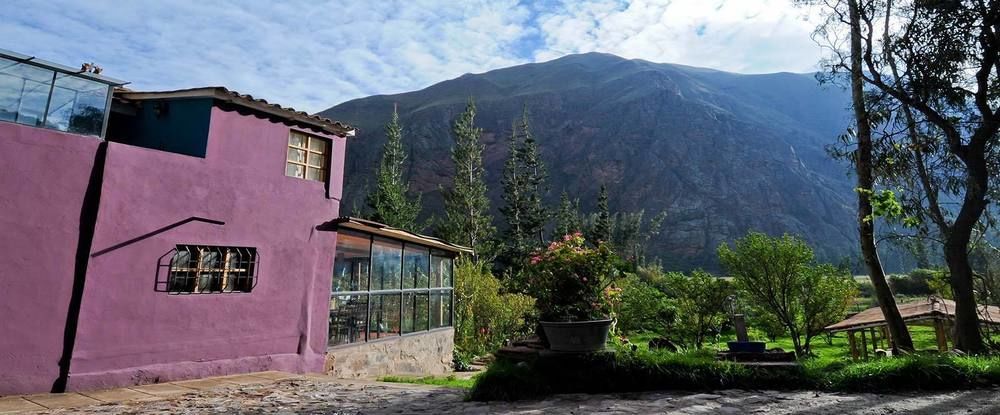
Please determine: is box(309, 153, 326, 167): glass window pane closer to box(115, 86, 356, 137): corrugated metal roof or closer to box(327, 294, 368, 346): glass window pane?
box(115, 86, 356, 137): corrugated metal roof

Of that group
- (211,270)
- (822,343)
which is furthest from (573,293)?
(822,343)

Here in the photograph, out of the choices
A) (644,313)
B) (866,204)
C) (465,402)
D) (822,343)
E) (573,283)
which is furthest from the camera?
(822,343)

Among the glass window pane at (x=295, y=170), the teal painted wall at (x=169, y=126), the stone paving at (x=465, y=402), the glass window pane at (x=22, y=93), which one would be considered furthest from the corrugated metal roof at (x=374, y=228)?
the glass window pane at (x=22, y=93)

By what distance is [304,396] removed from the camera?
5.45 meters

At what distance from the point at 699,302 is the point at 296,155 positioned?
14.8 m

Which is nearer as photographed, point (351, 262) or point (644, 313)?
point (351, 262)

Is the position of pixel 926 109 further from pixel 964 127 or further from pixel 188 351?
pixel 188 351

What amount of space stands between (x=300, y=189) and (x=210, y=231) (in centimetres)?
161

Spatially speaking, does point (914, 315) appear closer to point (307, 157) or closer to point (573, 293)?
point (573, 293)

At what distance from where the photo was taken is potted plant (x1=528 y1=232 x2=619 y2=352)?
502 cm

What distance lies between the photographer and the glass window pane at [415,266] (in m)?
11.0

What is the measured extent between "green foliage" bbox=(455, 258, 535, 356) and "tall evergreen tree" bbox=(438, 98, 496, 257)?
10.4 meters

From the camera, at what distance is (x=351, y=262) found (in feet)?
31.0

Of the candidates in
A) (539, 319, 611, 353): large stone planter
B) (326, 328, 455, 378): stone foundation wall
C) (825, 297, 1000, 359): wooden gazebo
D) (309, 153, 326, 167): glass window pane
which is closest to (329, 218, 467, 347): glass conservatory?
(326, 328, 455, 378): stone foundation wall
